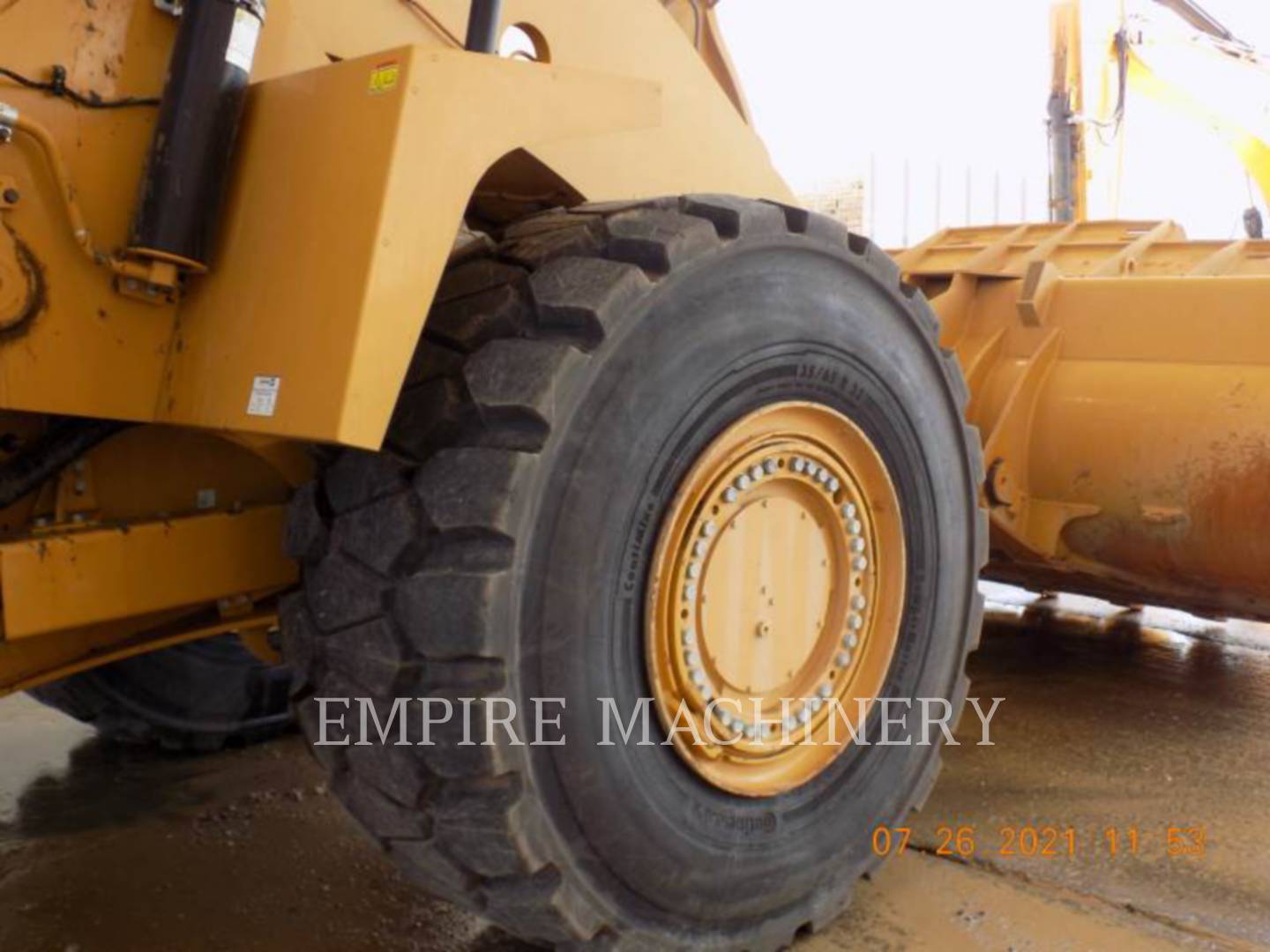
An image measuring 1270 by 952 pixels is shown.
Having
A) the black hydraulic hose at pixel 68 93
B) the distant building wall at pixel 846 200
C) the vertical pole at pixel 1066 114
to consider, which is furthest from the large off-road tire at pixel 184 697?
the distant building wall at pixel 846 200

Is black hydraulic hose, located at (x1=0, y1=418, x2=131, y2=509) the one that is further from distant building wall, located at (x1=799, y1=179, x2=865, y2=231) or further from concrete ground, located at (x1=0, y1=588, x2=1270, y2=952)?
distant building wall, located at (x1=799, y1=179, x2=865, y2=231)

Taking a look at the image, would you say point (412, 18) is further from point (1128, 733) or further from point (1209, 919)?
point (1128, 733)

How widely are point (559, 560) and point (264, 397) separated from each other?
1.49 feet

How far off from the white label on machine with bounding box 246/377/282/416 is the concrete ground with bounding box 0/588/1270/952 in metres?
1.10

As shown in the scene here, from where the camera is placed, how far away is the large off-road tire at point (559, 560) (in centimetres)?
153

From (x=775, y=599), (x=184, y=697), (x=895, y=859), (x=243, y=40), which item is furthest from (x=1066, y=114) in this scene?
(x=243, y=40)

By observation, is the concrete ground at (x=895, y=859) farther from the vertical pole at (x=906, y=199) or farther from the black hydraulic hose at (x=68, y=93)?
the vertical pole at (x=906, y=199)

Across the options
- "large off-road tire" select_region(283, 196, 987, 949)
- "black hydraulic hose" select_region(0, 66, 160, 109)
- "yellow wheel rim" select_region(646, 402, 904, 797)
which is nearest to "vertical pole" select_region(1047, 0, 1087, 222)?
"yellow wheel rim" select_region(646, 402, 904, 797)

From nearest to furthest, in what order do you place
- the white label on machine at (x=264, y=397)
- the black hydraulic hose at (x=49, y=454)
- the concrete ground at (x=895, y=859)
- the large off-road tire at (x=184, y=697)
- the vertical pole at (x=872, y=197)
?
the white label on machine at (x=264, y=397)
the black hydraulic hose at (x=49, y=454)
the concrete ground at (x=895, y=859)
the large off-road tire at (x=184, y=697)
the vertical pole at (x=872, y=197)

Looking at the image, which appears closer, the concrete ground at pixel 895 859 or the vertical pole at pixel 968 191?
the concrete ground at pixel 895 859

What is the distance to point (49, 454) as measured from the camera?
68.3 inches

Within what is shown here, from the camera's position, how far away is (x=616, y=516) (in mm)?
1658

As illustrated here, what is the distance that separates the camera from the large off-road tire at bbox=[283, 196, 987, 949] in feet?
5.02

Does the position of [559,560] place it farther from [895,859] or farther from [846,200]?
[846,200]
